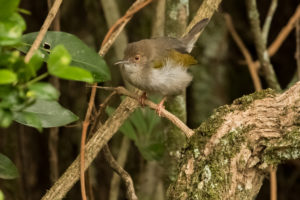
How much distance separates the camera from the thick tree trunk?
6.32ft

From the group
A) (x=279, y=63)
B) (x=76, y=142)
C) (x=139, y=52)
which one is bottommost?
(x=76, y=142)

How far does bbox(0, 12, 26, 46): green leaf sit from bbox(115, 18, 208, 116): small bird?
6.74 feet

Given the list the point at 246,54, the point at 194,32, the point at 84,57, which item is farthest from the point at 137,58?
the point at 246,54

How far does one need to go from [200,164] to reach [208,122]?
0.63 ft

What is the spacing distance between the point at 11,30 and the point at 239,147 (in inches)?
46.4

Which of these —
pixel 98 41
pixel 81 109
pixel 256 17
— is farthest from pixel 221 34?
pixel 81 109

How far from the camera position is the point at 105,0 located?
12.5 ft

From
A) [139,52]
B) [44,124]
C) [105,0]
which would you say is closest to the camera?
[44,124]

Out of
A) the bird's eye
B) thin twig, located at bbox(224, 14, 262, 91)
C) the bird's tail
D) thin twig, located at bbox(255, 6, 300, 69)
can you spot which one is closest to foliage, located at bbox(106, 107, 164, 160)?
the bird's eye

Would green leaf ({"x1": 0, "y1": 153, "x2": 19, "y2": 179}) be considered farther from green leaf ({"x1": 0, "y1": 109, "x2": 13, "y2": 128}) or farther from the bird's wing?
the bird's wing

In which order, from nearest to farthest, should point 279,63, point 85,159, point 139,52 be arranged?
point 85,159 < point 139,52 < point 279,63

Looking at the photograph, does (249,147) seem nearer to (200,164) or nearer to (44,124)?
(200,164)

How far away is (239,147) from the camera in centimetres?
→ 195

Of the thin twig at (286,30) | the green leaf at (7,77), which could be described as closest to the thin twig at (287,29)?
the thin twig at (286,30)
